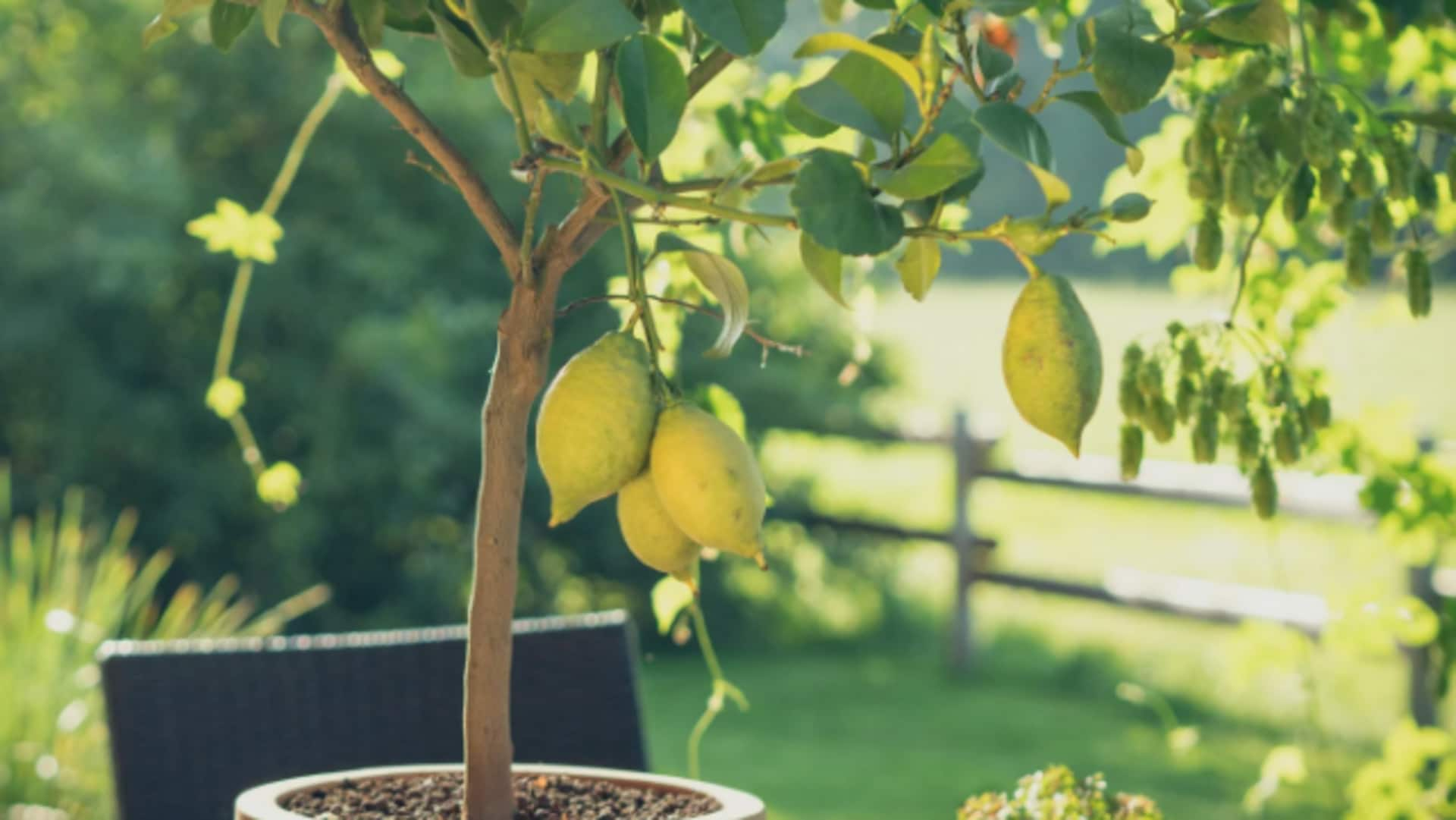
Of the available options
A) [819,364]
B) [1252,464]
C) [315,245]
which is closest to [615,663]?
[1252,464]

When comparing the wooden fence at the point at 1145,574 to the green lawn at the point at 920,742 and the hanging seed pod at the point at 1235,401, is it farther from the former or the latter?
the hanging seed pod at the point at 1235,401

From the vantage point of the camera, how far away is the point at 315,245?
157 inches

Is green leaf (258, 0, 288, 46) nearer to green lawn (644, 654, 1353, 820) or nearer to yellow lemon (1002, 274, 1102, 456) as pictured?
yellow lemon (1002, 274, 1102, 456)

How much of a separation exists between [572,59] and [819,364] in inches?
161

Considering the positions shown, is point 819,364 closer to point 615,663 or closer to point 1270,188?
point 615,663

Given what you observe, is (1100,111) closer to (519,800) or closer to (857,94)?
(857,94)

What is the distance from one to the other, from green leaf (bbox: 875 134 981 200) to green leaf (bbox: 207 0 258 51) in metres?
0.46

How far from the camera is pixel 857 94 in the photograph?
2.25 feet

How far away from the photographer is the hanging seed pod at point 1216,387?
1098 mm

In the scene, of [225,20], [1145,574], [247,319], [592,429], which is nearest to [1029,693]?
[1145,574]

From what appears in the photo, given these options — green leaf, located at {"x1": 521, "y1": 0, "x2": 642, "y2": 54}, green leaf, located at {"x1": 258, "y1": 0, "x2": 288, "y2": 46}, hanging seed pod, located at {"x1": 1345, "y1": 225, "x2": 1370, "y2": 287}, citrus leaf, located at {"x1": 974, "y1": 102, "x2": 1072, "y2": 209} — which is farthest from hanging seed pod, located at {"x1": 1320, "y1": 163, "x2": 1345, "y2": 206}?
green leaf, located at {"x1": 258, "y1": 0, "x2": 288, "y2": 46}

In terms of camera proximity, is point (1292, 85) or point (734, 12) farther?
point (1292, 85)

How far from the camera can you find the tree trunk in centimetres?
83

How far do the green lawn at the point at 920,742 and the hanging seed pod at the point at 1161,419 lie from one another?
2.21m
